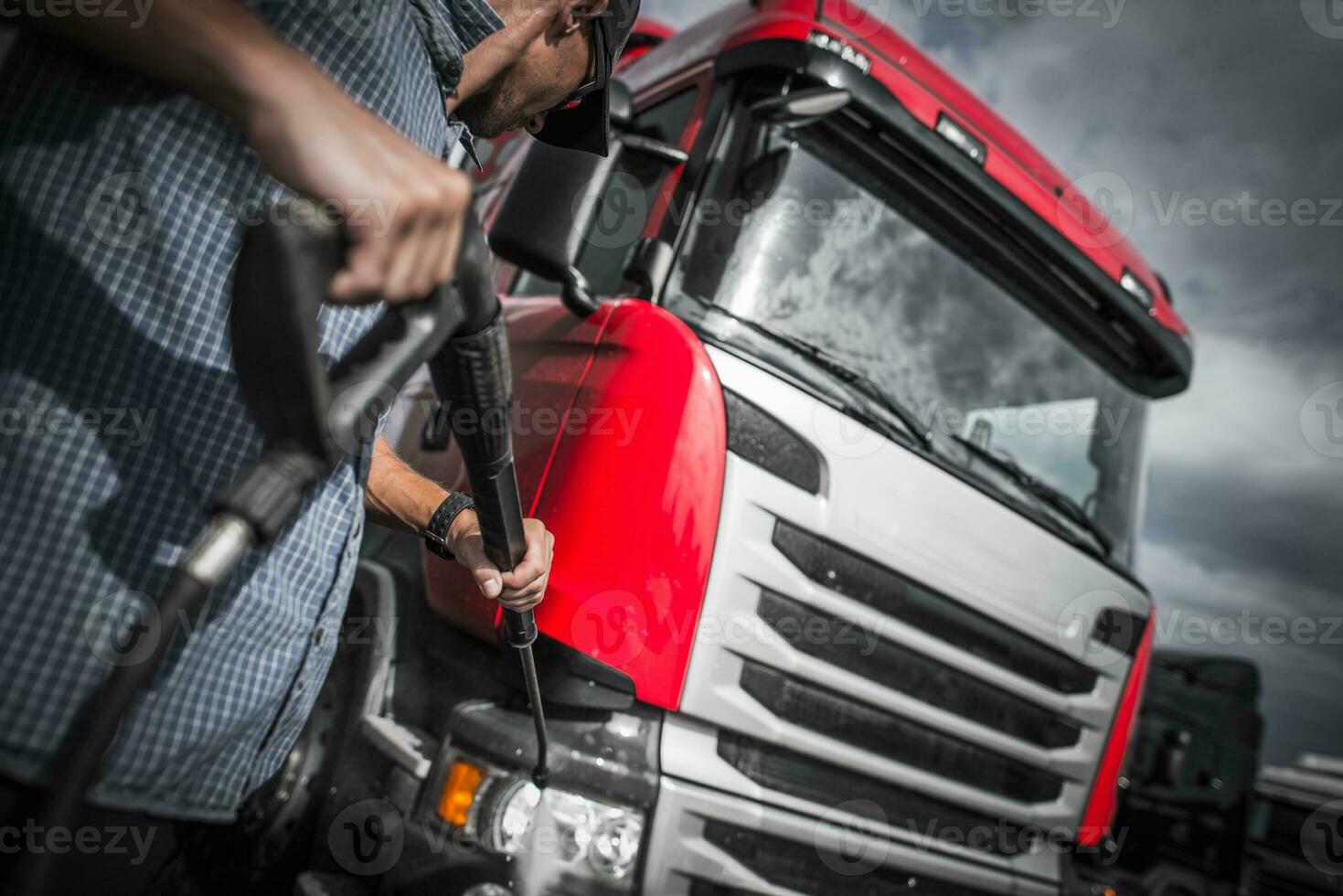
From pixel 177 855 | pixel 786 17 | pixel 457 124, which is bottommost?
pixel 177 855

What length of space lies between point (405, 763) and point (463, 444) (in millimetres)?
1301

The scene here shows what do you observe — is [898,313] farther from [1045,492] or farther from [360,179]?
[360,179]

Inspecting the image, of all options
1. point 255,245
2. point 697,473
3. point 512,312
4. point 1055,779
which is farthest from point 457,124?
point 1055,779

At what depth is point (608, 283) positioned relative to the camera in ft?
7.33

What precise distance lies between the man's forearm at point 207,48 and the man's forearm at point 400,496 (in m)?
0.83

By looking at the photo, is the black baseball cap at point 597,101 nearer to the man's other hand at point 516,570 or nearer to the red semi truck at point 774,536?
the red semi truck at point 774,536

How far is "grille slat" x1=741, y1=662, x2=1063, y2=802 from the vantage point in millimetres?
1906

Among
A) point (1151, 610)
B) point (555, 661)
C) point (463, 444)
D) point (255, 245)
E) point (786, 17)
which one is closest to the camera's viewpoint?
point (255, 245)

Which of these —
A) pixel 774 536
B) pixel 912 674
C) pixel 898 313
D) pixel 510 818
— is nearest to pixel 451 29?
pixel 774 536

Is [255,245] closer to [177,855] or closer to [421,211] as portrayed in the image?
[421,211]

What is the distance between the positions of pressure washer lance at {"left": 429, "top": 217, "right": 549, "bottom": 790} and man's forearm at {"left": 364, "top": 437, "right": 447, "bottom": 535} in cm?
37

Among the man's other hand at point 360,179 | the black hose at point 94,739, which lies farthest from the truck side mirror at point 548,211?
the black hose at point 94,739

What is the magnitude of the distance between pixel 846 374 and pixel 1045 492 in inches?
39.3

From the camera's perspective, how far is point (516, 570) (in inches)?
45.3
